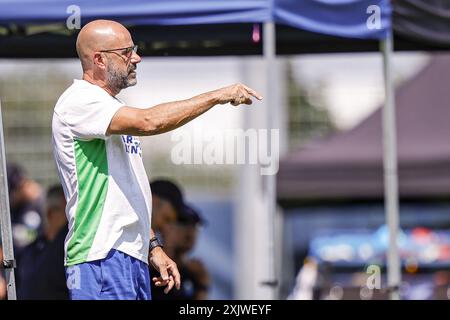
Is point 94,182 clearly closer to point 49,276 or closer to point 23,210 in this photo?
point 49,276

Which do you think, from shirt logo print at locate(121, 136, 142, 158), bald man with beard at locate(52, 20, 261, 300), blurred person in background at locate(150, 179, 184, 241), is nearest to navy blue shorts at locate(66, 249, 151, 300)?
bald man with beard at locate(52, 20, 261, 300)

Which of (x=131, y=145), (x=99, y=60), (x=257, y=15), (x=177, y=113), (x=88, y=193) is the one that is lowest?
(x=88, y=193)

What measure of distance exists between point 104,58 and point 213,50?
3.08 meters

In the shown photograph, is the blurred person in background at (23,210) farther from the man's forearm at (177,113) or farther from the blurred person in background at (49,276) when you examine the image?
the man's forearm at (177,113)

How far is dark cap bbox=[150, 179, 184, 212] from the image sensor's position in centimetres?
839

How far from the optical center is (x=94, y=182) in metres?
5.41

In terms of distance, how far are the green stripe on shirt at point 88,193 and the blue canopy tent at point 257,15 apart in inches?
74.5

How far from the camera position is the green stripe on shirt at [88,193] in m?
5.40

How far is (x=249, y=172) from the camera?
14914mm

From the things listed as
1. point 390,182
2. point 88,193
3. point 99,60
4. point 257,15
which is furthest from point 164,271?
point 390,182

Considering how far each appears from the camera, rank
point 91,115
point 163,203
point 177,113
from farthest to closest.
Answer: point 163,203, point 91,115, point 177,113

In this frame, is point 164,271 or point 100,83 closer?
point 100,83

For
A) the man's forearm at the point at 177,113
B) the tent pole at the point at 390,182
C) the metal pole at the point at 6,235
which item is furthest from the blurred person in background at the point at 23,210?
the man's forearm at the point at 177,113

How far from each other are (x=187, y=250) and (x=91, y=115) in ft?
12.0
